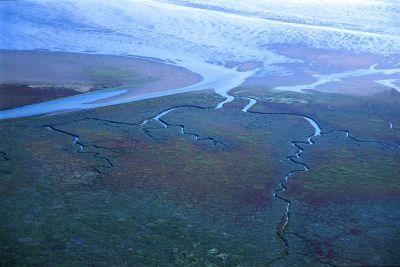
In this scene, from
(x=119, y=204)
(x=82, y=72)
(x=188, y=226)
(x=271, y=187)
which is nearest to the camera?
(x=188, y=226)

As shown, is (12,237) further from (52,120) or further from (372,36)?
(372,36)

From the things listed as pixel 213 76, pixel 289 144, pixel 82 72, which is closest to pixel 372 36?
pixel 213 76

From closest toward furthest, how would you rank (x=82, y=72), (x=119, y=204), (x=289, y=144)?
(x=119, y=204) → (x=289, y=144) → (x=82, y=72)

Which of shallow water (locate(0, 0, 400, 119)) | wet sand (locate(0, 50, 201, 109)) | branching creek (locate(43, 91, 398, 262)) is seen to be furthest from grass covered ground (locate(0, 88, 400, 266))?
shallow water (locate(0, 0, 400, 119))

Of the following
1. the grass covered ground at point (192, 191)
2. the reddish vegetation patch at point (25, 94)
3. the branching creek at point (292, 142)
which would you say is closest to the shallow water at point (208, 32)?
the branching creek at point (292, 142)

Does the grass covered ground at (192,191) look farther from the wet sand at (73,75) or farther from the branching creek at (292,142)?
the wet sand at (73,75)

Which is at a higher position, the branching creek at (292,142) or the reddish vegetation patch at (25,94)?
the branching creek at (292,142)

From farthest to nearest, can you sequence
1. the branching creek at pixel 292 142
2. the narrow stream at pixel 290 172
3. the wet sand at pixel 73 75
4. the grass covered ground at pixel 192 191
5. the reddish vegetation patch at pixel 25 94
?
1. the wet sand at pixel 73 75
2. the reddish vegetation patch at pixel 25 94
3. the branching creek at pixel 292 142
4. the narrow stream at pixel 290 172
5. the grass covered ground at pixel 192 191

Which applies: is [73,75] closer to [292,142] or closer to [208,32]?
[292,142]
